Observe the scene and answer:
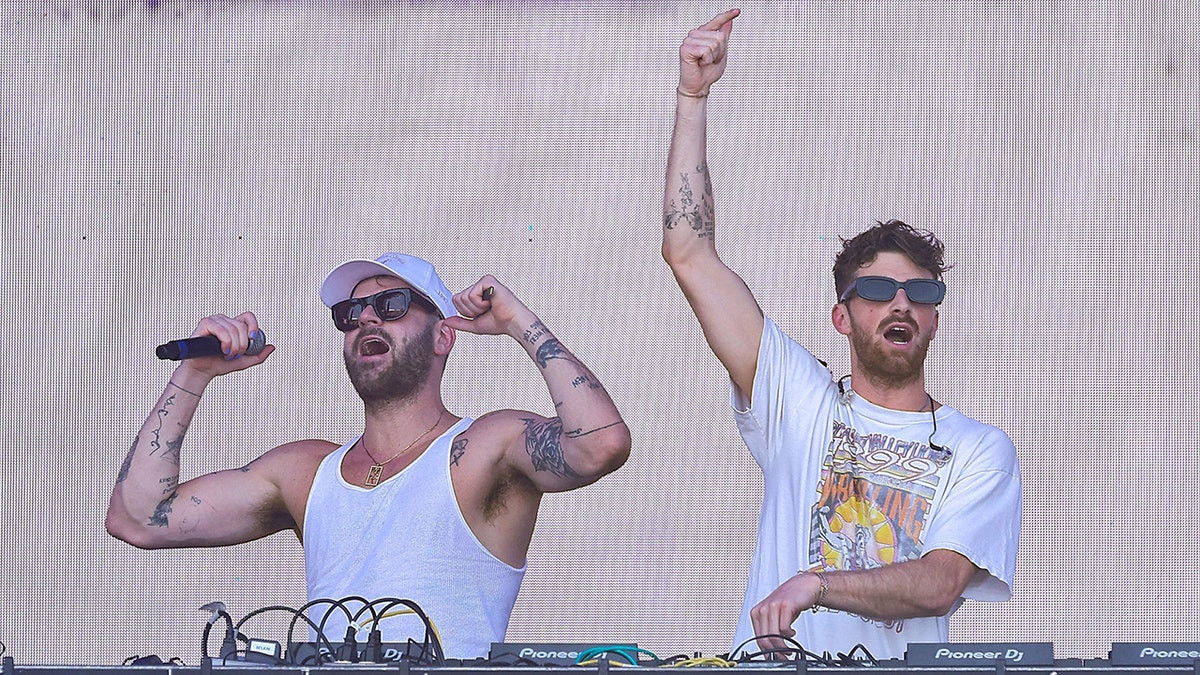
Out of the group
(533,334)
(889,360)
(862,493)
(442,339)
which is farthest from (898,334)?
(442,339)

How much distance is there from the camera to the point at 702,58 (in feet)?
8.67

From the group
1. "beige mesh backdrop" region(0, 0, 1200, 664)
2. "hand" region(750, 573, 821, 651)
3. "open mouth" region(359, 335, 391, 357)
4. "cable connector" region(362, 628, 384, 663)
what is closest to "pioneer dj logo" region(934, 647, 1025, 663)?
"hand" region(750, 573, 821, 651)

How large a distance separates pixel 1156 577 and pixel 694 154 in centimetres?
171

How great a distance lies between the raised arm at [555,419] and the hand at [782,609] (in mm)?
596

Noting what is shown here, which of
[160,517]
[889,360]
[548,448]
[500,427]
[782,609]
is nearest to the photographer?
[782,609]

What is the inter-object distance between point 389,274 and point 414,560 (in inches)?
23.3

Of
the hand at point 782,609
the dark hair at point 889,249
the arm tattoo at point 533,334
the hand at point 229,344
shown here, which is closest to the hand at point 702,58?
the dark hair at point 889,249

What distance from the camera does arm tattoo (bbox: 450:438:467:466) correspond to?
2908mm

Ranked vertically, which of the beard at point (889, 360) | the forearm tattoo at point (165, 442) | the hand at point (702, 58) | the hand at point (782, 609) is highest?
the hand at point (702, 58)

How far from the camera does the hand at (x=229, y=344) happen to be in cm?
305

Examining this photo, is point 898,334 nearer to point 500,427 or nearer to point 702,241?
point 702,241

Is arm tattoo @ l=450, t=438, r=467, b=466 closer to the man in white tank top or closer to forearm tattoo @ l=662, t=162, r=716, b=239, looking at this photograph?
the man in white tank top

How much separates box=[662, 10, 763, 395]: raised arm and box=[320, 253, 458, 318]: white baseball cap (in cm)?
51

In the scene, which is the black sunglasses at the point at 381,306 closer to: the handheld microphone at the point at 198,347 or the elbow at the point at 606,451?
the handheld microphone at the point at 198,347
